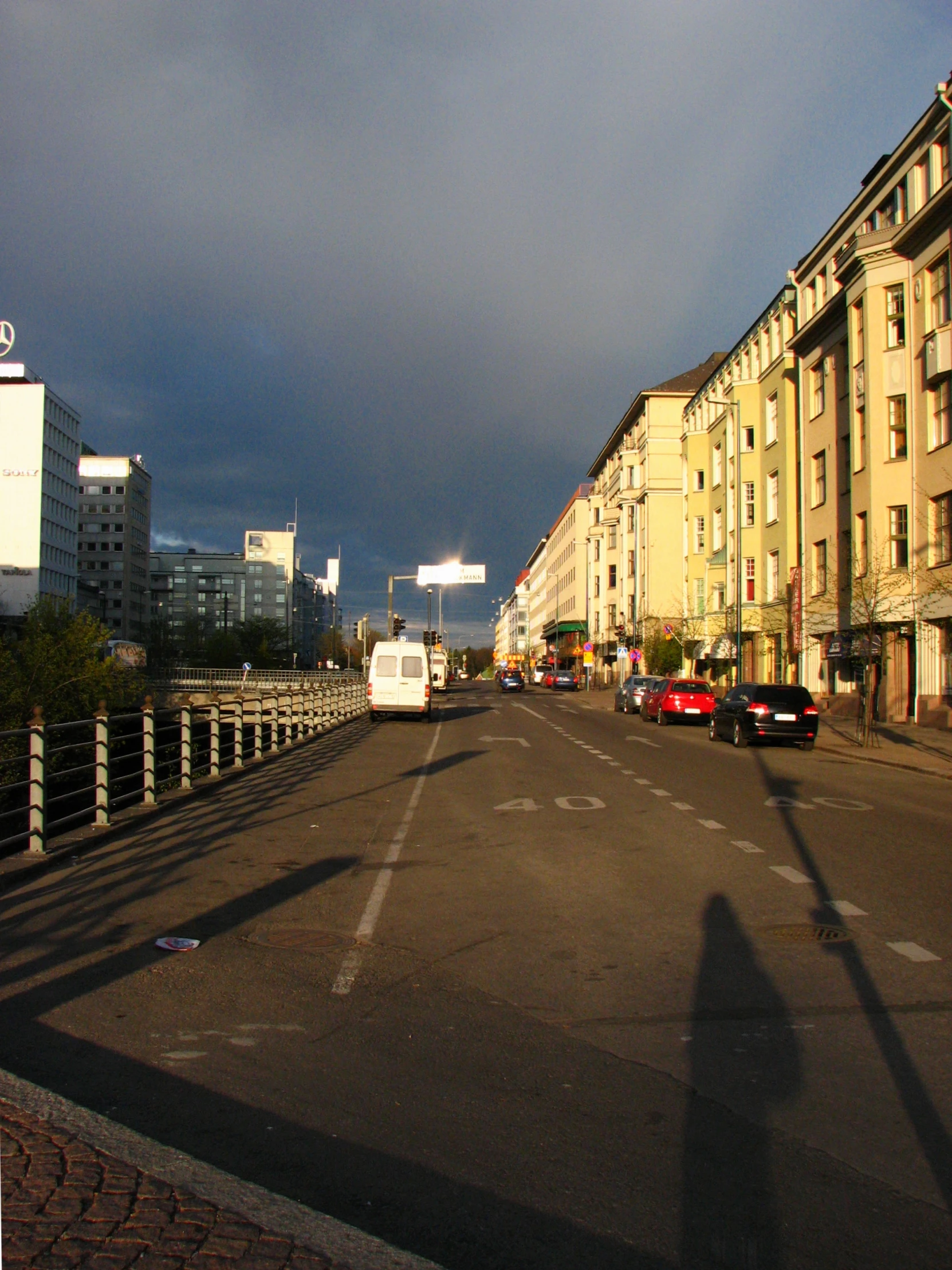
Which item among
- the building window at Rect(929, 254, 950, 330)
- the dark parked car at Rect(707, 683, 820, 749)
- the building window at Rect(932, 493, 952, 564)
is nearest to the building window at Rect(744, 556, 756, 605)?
the building window at Rect(932, 493, 952, 564)

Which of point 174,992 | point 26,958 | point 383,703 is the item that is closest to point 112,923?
point 26,958

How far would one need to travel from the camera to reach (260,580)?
177250mm

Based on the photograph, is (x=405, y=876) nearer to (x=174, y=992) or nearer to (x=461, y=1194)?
(x=174, y=992)

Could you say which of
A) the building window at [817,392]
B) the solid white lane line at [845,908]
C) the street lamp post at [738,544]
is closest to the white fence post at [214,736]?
the solid white lane line at [845,908]

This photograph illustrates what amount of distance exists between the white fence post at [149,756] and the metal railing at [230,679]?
47.3 metres

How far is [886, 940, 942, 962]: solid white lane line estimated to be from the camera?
21.7 feet

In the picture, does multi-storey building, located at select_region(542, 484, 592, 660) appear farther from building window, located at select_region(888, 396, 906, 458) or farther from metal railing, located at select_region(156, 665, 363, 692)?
building window, located at select_region(888, 396, 906, 458)

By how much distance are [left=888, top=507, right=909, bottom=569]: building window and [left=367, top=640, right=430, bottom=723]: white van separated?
1471 cm

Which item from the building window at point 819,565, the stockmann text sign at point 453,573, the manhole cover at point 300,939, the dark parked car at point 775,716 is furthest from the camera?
the stockmann text sign at point 453,573

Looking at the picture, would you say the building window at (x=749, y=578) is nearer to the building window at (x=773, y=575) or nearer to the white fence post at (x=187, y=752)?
the building window at (x=773, y=575)

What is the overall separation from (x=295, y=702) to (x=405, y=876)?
1737 centimetres

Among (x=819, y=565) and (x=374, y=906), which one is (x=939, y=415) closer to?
(x=819, y=565)

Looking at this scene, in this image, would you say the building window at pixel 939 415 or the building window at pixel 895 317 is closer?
the building window at pixel 939 415

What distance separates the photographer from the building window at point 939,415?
2955cm
